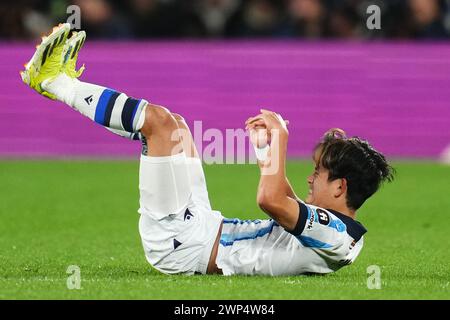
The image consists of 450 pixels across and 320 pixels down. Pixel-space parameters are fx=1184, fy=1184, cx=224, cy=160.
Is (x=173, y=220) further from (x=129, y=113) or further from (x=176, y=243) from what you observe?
(x=129, y=113)

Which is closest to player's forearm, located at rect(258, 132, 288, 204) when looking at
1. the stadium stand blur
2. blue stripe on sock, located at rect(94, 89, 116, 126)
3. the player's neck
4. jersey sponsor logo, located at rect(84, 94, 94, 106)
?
the player's neck

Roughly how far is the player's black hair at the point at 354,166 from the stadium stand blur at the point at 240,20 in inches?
367

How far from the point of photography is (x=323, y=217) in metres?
6.77

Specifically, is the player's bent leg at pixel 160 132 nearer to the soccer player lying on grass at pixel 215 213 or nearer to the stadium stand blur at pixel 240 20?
the soccer player lying on grass at pixel 215 213

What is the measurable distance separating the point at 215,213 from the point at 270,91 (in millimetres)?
8643

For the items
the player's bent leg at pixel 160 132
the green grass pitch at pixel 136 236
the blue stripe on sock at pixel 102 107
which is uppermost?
the blue stripe on sock at pixel 102 107

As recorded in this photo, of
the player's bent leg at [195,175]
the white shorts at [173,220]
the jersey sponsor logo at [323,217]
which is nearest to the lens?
the jersey sponsor logo at [323,217]

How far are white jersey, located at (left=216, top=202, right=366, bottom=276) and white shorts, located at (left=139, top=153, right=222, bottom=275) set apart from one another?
121mm

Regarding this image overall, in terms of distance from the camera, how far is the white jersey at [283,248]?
22.5ft

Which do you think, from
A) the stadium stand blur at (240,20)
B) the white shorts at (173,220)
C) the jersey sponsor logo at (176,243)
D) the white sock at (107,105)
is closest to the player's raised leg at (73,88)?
the white sock at (107,105)

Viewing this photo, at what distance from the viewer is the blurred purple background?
1575 centimetres

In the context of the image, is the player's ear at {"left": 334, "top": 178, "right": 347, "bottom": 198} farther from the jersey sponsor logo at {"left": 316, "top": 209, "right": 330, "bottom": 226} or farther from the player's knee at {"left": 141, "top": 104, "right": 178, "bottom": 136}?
the player's knee at {"left": 141, "top": 104, "right": 178, "bottom": 136}

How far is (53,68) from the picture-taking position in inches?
289

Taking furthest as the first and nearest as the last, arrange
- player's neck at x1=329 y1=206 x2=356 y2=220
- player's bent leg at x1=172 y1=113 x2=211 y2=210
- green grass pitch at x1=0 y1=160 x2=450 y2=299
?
player's bent leg at x1=172 y1=113 x2=211 y2=210, player's neck at x1=329 y1=206 x2=356 y2=220, green grass pitch at x1=0 y1=160 x2=450 y2=299
